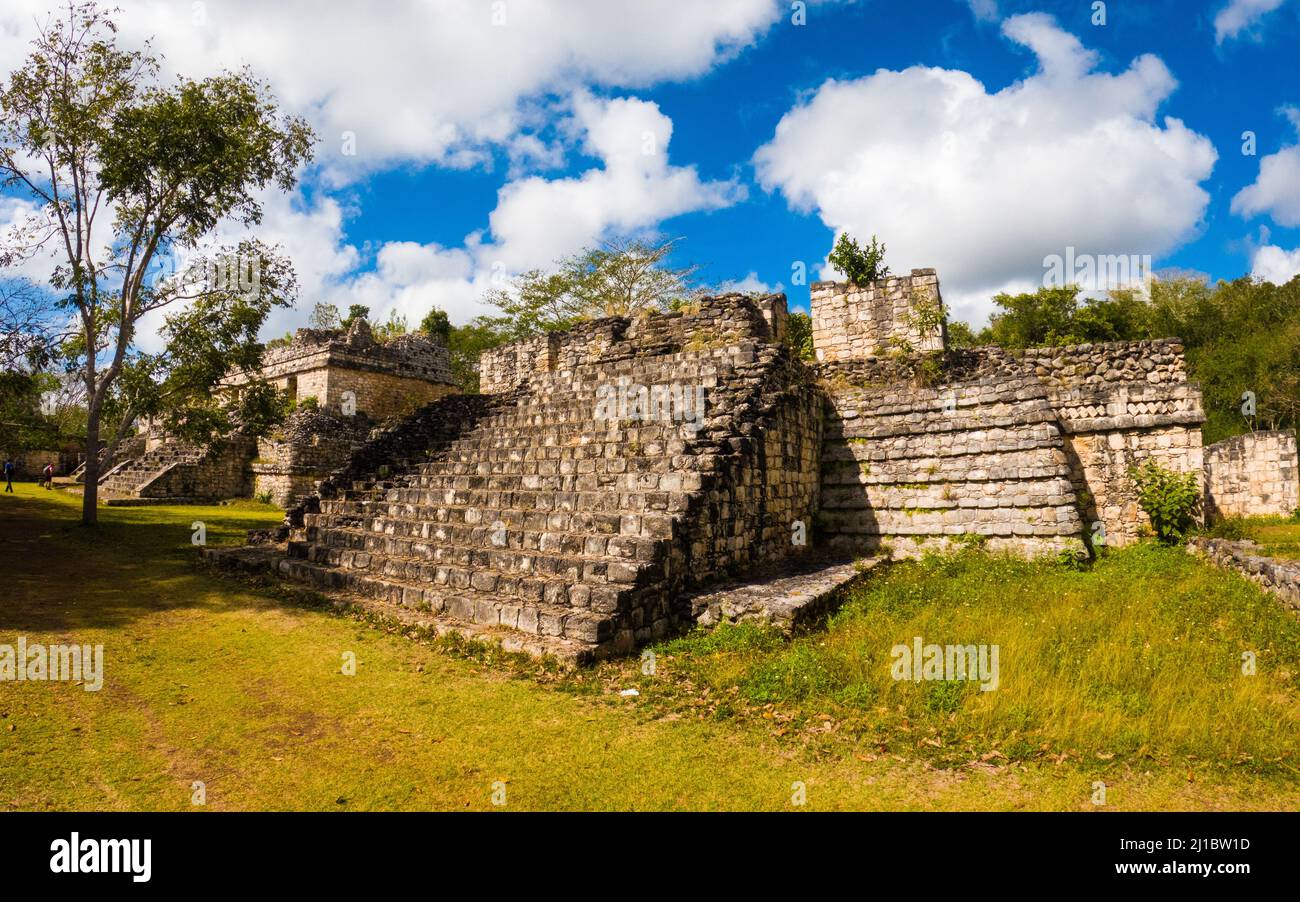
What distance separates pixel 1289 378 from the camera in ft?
94.9

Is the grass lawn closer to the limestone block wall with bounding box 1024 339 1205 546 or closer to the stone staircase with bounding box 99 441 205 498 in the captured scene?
the limestone block wall with bounding box 1024 339 1205 546

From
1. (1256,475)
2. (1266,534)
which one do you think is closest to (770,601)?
(1266,534)

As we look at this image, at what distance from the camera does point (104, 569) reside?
983cm

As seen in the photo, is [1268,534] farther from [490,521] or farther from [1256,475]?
[490,521]

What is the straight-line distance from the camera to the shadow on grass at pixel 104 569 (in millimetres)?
7508

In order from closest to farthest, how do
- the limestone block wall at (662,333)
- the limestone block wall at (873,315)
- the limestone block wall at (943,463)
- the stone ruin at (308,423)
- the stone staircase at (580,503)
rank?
the stone staircase at (580,503) → the limestone block wall at (943,463) → the limestone block wall at (662,333) → the limestone block wall at (873,315) → the stone ruin at (308,423)

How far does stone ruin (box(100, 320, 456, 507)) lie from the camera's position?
2112cm

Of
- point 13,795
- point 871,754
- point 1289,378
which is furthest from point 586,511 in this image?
point 1289,378

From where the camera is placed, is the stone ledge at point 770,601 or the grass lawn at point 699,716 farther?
the stone ledge at point 770,601

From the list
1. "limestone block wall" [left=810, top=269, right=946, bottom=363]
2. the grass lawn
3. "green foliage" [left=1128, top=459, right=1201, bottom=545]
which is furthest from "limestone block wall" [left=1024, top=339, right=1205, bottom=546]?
the grass lawn

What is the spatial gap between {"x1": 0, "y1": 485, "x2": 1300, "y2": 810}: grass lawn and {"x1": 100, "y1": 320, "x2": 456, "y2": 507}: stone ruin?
572 inches

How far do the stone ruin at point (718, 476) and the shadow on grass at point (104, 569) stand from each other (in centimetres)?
111

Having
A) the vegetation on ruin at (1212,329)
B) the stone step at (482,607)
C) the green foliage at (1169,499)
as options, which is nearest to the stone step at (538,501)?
the stone step at (482,607)

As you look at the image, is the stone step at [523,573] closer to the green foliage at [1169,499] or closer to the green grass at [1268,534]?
the green grass at [1268,534]
